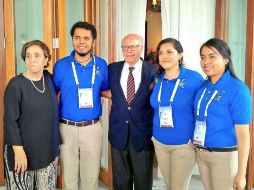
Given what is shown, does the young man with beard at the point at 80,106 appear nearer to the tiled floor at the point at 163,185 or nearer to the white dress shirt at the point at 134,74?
the white dress shirt at the point at 134,74

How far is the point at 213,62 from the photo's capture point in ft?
6.49

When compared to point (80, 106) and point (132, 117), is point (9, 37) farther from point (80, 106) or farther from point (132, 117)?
point (132, 117)

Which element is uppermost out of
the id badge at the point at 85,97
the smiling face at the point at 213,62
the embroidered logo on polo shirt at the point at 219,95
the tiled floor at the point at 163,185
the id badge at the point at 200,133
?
the smiling face at the point at 213,62

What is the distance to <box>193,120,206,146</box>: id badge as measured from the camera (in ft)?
6.59

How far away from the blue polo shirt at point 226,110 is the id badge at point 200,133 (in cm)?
2

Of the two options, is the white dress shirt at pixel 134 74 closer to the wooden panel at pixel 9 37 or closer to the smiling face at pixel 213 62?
the smiling face at pixel 213 62

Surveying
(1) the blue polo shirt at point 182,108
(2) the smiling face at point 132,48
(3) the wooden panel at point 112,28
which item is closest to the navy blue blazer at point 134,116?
(2) the smiling face at point 132,48

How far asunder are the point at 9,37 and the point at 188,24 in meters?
2.05

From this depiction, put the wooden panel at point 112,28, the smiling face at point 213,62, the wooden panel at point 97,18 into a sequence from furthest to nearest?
the wooden panel at point 97,18 < the wooden panel at point 112,28 < the smiling face at point 213,62

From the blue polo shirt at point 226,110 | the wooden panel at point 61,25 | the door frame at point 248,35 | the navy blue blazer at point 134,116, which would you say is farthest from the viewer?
the wooden panel at point 61,25

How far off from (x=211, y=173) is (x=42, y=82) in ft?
4.38

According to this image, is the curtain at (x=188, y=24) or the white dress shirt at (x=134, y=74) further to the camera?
the curtain at (x=188, y=24)

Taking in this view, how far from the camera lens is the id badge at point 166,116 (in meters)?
2.23

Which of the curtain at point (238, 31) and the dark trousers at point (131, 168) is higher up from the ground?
the curtain at point (238, 31)
